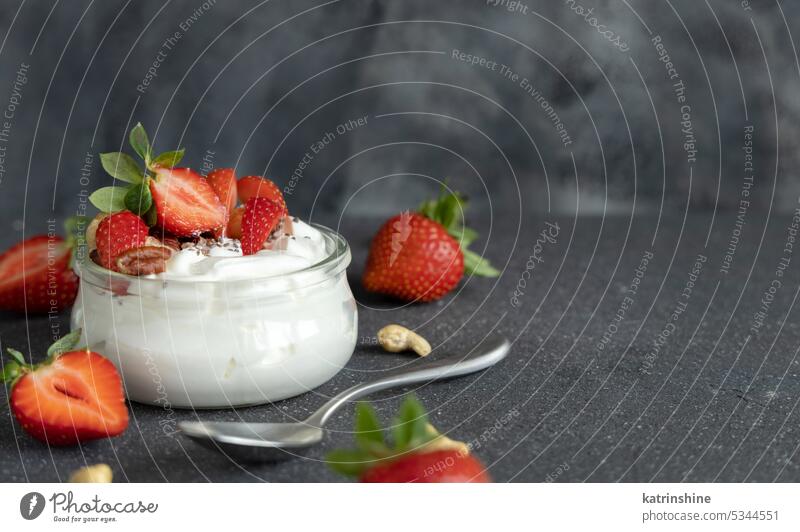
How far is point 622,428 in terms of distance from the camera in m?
1.27

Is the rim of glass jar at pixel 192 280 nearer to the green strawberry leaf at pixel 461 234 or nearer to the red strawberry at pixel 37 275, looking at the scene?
the red strawberry at pixel 37 275

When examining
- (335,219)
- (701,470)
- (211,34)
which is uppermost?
(211,34)

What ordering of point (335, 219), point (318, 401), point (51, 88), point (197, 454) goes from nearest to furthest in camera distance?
point (197, 454), point (318, 401), point (51, 88), point (335, 219)

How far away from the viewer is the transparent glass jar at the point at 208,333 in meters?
1.22

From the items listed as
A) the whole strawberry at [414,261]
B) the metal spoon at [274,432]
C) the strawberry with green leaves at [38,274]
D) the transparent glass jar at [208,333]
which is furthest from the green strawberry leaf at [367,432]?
the strawberry with green leaves at [38,274]

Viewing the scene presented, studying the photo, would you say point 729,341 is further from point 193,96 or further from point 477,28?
point 193,96

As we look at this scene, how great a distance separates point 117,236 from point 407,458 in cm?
49

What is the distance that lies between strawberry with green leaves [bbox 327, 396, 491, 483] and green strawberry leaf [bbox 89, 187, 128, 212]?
462mm

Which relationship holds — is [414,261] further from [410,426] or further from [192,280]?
[410,426]

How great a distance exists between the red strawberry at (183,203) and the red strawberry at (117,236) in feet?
0.16

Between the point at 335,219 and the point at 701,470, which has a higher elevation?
the point at 701,470

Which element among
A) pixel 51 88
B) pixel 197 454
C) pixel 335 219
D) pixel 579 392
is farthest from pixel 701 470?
pixel 51 88

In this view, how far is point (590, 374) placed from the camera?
4.75 feet

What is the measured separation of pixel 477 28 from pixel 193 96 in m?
0.67
